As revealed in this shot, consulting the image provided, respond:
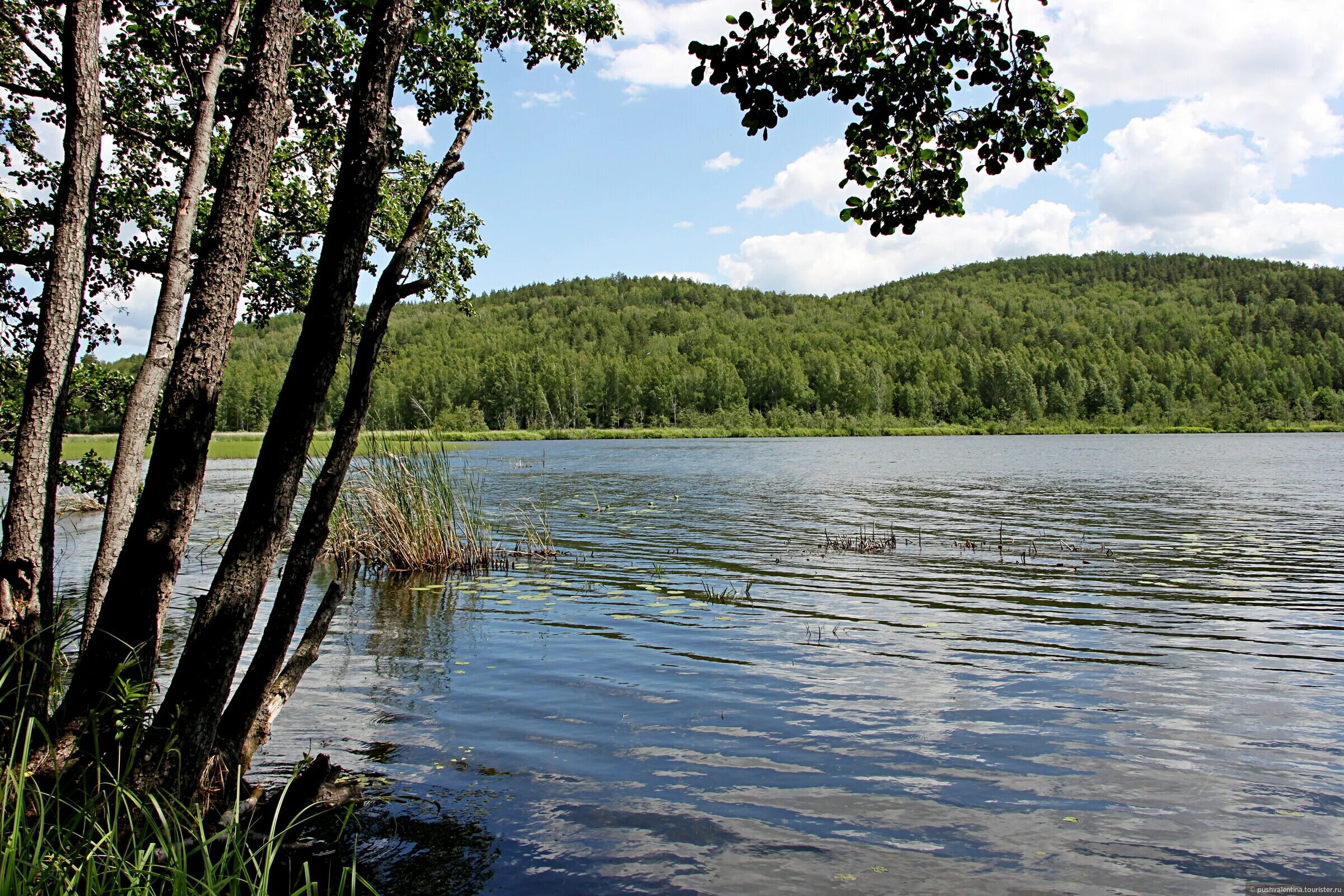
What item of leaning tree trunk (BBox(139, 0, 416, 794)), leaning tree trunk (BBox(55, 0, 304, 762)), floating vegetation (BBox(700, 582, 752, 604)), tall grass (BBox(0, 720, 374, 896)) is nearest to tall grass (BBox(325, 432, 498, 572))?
floating vegetation (BBox(700, 582, 752, 604))

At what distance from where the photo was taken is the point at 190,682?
3660 mm

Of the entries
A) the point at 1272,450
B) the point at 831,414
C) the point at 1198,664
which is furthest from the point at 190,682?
the point at 831,414

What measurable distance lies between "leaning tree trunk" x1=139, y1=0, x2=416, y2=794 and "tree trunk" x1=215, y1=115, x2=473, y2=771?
28 centimetres

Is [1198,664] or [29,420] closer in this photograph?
[29,420]

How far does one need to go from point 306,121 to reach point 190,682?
574 cm

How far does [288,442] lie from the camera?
11.9ft

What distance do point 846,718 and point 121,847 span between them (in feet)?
15.8

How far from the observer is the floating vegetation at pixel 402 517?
44.5 feet

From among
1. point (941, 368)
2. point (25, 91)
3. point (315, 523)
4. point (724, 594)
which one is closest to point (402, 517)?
point (724, 594)

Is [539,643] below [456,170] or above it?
below

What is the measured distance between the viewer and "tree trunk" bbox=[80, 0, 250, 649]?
5.27 meters

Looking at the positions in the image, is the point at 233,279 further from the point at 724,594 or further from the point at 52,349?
the point at 724,594

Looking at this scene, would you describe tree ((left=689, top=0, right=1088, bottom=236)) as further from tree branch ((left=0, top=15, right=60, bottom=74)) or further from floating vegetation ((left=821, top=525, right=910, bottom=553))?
floating vegetation ((left=821, top=525, right=910, bottom=553))

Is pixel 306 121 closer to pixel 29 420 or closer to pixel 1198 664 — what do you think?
pixel 29 420
